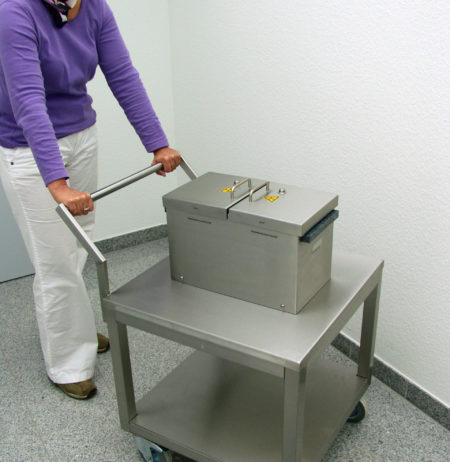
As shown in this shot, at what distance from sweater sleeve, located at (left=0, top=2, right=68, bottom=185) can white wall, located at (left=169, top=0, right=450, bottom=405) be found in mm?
789

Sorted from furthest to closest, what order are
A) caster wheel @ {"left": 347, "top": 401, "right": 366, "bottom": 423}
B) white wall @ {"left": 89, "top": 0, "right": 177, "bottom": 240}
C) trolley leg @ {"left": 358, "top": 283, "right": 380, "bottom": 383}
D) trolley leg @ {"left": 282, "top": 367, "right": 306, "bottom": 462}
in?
white wall @ {"left": 89, "top": 0, "right": 177, "bottom": 240} → caster wheel @ {"left": 347, "top": 401, "right": 366, "bottom": 423} → trolley leg @ {"left": 358, "top": 283, "right": 380, "bottom": 383} → trolley leg @ {"left": 282, "top": 367, "right": 306, "bottom": 462}

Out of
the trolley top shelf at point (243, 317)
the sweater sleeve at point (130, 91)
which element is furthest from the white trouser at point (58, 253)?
the trolley top shelf at point (243, 317)

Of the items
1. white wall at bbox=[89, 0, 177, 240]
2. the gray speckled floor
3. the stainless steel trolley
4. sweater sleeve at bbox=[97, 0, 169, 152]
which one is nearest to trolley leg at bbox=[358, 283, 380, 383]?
the stainless steel trolley

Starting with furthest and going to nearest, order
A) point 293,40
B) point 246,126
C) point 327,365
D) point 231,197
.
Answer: point 246,126, point 293,40, point 327,365, point 231,197

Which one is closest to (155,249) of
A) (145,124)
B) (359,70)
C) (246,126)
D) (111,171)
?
(111,171)

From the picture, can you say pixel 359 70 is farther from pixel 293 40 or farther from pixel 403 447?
pixel 403 447

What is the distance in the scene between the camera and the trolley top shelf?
3.30 ft

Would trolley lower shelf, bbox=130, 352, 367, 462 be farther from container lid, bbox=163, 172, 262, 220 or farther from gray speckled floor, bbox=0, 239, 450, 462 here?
container lid, bbox=163, 172, 262, 220

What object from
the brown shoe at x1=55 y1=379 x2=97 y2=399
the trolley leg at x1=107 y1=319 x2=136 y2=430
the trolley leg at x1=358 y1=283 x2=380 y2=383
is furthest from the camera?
the brown shoe at x1=55 y1=379 x2=97 y2=399

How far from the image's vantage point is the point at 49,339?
1583mm

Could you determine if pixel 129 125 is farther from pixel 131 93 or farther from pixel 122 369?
pixel 122 369

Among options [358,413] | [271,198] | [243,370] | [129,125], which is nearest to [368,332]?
[358,413]

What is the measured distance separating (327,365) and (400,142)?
0.65 metres

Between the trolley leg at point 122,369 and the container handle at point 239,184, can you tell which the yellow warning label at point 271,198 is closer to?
the container handle at point 239,184
